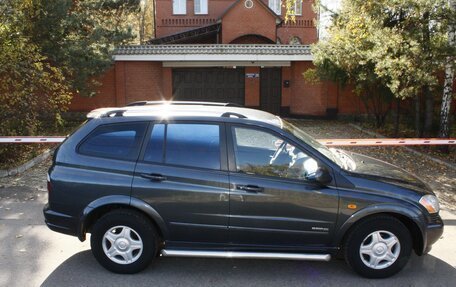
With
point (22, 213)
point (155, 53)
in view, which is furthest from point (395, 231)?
point (155, 53)

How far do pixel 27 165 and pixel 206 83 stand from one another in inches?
474

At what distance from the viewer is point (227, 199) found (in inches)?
171

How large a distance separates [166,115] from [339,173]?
183 centimetres

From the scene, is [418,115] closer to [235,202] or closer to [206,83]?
[235,202]

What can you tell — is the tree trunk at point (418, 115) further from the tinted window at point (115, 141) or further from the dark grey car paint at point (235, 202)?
the tinted window at point (115, 141)

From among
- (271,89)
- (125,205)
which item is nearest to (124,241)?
(125,205)

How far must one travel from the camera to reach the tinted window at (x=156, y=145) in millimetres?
4469

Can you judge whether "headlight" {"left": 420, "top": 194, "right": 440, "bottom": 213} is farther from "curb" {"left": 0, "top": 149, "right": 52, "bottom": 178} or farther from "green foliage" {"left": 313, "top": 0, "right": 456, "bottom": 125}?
"curb" {"left": 0, "top": 149, "right": 52, "bottom": 178}

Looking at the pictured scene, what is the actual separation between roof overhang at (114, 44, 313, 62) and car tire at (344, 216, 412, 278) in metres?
16.1

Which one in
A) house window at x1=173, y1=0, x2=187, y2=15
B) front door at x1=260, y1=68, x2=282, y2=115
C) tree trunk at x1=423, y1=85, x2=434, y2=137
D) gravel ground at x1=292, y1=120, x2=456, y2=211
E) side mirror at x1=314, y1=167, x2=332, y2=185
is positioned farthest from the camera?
house window at x1=173, y1=0, x2=187, y2=15

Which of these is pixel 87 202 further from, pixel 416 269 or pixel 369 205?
pixel 416 269

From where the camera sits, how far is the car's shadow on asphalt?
4.40m

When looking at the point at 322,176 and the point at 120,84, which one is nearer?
the point at 322,176

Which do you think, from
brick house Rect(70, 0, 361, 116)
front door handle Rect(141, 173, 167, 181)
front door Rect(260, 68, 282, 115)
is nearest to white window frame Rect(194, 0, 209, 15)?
brick house Rect(70, 0, 361, 116)
